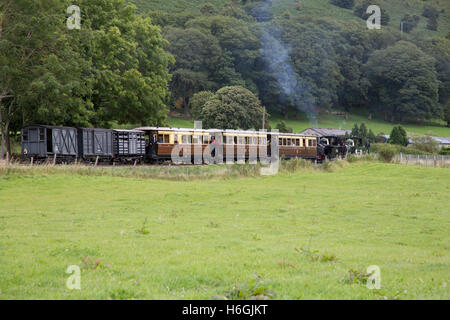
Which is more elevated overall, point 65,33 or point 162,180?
point 65,33

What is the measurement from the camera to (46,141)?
1375 inches

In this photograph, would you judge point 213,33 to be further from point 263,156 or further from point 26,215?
point 26,215

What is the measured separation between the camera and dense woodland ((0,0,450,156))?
115 ft

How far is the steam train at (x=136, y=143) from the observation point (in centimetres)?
3562

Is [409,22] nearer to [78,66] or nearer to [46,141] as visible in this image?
[78,66]

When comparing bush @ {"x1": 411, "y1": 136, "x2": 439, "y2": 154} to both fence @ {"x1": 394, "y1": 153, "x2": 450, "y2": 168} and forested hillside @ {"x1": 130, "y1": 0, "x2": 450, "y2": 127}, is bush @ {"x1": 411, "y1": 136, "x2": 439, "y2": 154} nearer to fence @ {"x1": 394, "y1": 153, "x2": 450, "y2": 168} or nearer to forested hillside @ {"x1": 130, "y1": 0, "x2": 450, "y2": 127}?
fence @ {"x1": 394, "y1": 153, "x2": 450, "y2": 168}

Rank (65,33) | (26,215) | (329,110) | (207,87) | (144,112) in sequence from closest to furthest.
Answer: (26,215)
(65,33)
(144,112)
(207,87)
(329,110)

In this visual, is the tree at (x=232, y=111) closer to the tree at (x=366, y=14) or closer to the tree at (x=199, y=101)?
the tree at (x=199, y=101)

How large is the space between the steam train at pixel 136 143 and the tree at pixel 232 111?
21.9m

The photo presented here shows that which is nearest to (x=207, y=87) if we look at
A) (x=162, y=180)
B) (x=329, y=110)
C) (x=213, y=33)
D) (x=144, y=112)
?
(x=213, y=33)

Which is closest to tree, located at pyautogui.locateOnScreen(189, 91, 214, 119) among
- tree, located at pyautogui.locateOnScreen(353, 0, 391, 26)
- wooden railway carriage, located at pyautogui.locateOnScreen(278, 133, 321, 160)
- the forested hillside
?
the forested hillside

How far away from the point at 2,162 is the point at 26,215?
1366 cm

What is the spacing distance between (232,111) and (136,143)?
1352 inches
